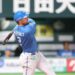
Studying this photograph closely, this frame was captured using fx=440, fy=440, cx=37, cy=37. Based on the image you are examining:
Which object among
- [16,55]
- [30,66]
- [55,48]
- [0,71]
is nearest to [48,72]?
[30,66]

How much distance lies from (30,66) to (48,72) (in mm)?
309

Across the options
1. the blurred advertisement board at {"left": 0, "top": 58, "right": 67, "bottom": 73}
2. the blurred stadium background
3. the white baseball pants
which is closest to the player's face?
the white baseball pants

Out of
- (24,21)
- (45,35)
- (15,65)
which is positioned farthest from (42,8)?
(24,21)

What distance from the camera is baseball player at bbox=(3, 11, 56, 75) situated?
6.97m

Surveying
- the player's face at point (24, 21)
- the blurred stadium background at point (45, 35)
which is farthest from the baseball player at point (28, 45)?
the blurred stadium background at point (45, 35)

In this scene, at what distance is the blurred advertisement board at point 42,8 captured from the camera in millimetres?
11828

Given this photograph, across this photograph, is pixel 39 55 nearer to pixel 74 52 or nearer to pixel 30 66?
pixel 30 66

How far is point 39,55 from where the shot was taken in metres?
7.18

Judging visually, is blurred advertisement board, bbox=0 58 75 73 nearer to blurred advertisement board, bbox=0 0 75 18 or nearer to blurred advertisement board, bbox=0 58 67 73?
blurred advertisement board, bbox=0 58 67 73

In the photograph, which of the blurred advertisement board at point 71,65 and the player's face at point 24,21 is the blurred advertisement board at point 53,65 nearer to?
the blurred advertisement board at point 71,65

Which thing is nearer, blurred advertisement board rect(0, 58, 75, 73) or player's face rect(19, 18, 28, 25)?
player's face rect(19, 18, 28, 25)

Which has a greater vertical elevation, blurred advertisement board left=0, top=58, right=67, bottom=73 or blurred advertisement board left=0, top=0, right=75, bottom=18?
blurred advertisement board left=0, top=0, right=75, bottom=18

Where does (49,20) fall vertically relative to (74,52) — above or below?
above

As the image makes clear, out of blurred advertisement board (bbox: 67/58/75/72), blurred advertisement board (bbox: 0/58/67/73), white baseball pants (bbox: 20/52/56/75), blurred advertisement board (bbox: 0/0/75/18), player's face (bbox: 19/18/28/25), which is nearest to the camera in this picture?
player's face (bbox: 19/18/28/25)
